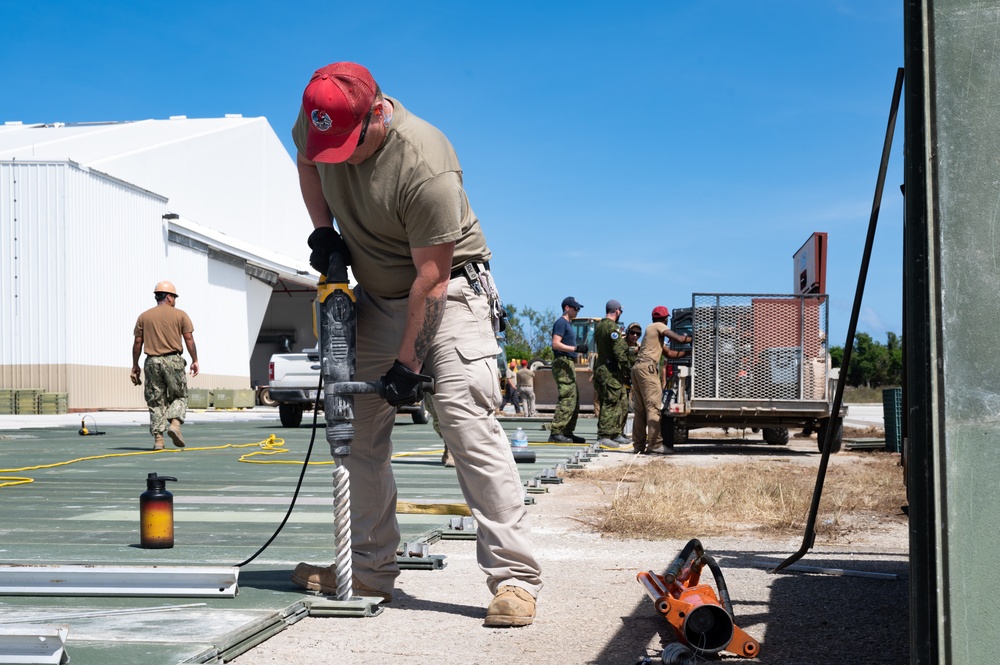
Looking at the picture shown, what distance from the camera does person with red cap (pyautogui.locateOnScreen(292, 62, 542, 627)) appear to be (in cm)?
371

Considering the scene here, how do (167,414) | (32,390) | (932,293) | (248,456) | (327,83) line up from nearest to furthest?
(932,293) < (327,83) < (248,456) < (167,414) < (32,390)

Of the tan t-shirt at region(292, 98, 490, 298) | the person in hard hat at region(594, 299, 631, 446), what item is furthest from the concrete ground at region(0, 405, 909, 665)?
the person in hard hat at region(594, 299, 631, 446)

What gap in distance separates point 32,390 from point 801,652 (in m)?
28.9

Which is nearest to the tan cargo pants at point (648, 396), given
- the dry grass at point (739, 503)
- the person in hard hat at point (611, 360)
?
the person in hard hat at point (611, 360)

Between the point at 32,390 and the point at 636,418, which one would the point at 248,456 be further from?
the point at 32,390

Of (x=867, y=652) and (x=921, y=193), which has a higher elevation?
(x=921, y=193)

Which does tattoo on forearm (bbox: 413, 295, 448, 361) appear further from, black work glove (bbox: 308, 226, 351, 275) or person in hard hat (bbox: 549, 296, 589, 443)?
person in hard hat (bbox: 549, 296, 589, 443)

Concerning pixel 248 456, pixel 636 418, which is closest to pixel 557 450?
pixel 636 418

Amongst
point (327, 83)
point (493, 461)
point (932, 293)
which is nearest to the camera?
point (932, 293)

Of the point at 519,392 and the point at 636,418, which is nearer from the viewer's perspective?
the point at 636,418

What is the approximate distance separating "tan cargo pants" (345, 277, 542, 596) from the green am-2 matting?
422mm

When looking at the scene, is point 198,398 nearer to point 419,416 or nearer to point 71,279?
point 71,279

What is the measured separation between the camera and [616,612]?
4086mm

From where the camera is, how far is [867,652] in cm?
347
